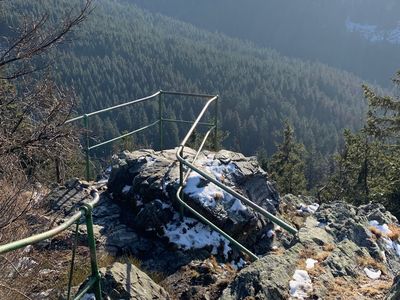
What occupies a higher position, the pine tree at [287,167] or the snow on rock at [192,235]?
the snow on rock at [192,235]

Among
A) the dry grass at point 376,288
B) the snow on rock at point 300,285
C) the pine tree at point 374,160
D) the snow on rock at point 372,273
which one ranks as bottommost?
the pine tree at point 374,160

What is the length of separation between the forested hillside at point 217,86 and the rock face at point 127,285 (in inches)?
3573

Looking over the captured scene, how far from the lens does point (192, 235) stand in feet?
19.5

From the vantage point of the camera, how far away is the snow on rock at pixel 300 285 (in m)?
4.23

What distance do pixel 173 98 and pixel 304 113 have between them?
41154 mm

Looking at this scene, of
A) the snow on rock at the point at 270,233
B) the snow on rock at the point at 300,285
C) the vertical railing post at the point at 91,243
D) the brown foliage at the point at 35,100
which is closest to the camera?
the vertical railing post at the point at 91,243

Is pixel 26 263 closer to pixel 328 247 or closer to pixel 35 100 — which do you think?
pixel 35 100

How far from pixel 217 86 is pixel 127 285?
135403mm

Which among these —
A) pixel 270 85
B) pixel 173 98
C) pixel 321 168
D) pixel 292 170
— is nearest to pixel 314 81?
pixel 270 85

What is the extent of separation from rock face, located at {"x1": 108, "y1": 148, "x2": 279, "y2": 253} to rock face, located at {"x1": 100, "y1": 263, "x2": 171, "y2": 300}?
1599 millimetres

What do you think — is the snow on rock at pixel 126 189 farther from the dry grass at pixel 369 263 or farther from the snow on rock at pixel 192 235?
the dry grass at pixel 369 263

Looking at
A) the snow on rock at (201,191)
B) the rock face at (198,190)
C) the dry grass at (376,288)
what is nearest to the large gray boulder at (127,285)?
the rock face at (198,190)

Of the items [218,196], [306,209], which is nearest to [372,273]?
[218,196]

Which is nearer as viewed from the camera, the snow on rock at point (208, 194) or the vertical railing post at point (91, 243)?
the vertical railing post at point (91, 243)
